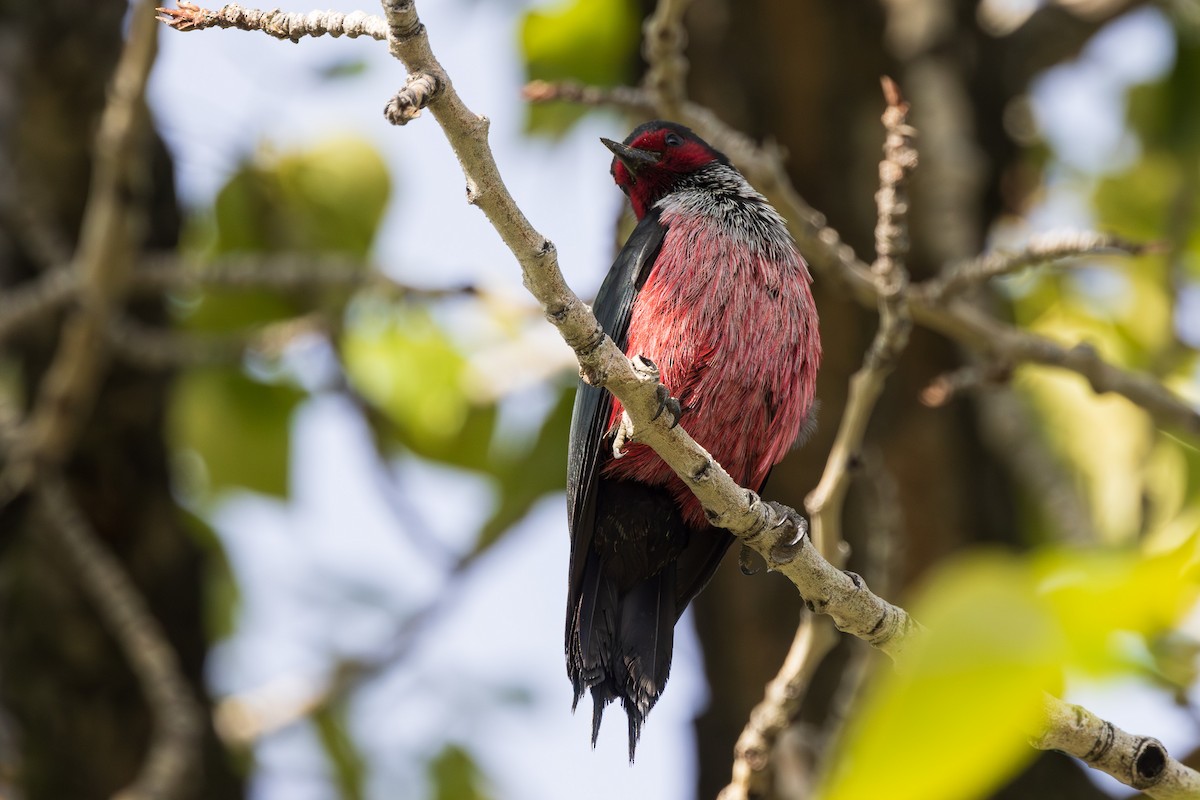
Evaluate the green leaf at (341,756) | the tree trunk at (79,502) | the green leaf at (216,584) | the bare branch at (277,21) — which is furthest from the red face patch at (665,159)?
the green leaf at (341,756)

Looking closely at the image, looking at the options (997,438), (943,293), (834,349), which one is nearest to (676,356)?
(943,293)

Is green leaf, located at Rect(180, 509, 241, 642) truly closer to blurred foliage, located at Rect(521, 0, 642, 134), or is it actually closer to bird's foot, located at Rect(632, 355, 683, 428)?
blurred foliage, located at Rect(521, 0, 642, 134)

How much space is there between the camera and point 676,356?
3.16m

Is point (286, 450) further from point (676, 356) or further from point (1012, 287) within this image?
point (1012, 287)

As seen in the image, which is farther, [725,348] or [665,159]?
[665,159]

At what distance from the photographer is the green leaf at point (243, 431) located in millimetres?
5504

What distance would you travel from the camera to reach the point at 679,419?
309 centimetres

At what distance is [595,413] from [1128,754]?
1.34 meters

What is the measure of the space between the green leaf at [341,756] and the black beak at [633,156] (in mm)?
3215

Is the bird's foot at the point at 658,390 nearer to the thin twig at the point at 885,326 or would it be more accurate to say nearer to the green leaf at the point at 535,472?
the thin twig at the point at 885,326

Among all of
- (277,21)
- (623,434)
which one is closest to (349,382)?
(623,434)

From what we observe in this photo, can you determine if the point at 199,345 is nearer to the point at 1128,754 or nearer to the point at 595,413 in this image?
the point at 595,413

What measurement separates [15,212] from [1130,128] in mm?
4774

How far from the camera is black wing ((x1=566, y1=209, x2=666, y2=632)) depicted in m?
3.13
